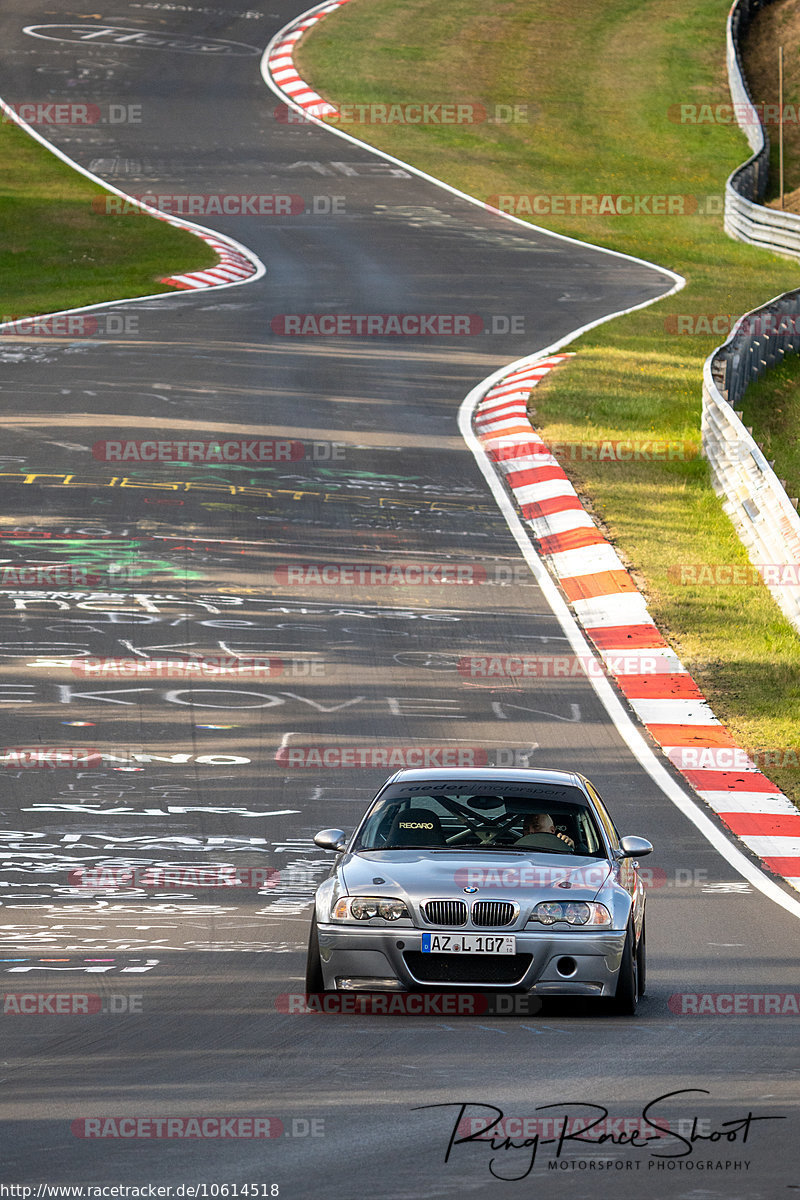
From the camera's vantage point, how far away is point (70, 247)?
36.7m

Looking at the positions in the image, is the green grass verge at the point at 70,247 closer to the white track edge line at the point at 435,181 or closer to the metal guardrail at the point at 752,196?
the white track edge line at the point at 435,181

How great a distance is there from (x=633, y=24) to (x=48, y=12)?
63.7 ft

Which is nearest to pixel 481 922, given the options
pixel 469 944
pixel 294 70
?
pixel 469 944

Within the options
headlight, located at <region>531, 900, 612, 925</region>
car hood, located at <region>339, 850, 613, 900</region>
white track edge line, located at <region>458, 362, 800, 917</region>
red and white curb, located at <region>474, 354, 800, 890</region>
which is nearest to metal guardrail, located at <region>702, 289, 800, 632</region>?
red and white curb, located at <region>474, 354, 800, 890</region>

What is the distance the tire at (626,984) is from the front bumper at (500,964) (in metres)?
0.03

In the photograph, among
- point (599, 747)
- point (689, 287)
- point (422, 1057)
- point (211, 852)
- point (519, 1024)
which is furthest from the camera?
point (689, 287)

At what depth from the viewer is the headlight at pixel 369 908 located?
28.6ft

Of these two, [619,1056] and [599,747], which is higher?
[619,1056]

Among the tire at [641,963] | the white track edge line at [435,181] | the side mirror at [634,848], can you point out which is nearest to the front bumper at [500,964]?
the tire at [641,963]

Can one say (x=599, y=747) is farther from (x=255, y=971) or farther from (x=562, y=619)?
(x=255, y=971)

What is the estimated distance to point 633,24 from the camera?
202 ft

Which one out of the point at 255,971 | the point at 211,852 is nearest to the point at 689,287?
the point at 211,852

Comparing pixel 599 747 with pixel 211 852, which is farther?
pixel 599 747

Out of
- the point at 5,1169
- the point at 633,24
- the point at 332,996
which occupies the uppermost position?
the point at 633,24
